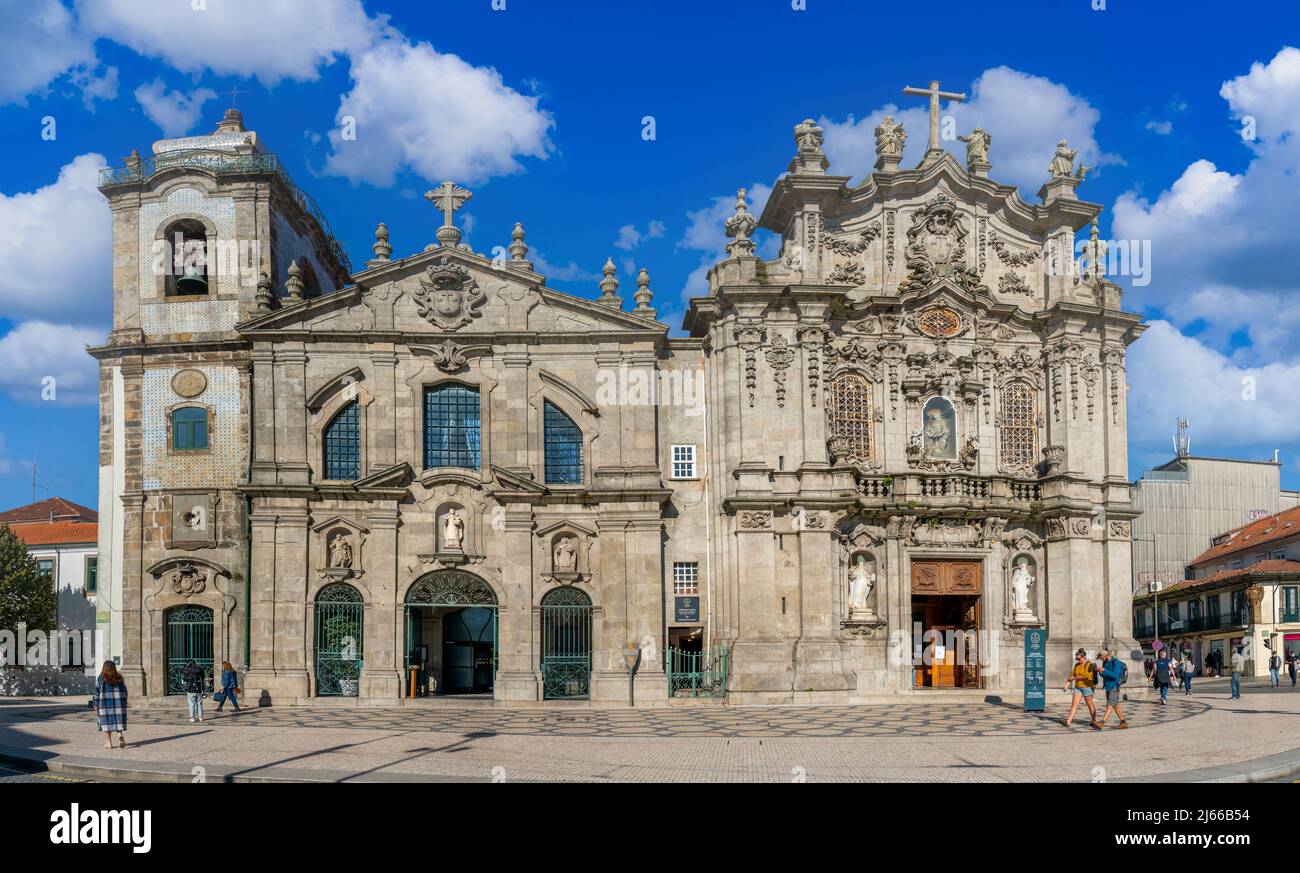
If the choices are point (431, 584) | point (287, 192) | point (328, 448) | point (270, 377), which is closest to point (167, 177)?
point (287, 192)

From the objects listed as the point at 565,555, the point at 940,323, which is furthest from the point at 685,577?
the point at 940,323

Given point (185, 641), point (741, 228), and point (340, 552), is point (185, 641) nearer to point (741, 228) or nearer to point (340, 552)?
point (340, 552)

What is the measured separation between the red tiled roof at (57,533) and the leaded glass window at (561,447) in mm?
42360

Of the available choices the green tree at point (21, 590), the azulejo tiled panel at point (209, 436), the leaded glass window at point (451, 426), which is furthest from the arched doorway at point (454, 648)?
the green tree at point (21, 590)

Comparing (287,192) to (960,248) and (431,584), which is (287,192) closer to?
(431,584)

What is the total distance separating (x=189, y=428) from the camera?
3822cm

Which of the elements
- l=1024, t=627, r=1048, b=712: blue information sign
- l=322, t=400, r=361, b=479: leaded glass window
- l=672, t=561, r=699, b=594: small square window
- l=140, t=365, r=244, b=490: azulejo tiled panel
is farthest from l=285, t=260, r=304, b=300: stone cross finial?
l=1024, t=627, r=1048, b=712: blue information sign

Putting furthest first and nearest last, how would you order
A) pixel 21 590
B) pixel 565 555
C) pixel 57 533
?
pixel 57 533
pixel 21 590
pixel 565 555

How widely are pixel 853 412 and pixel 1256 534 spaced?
37.4m

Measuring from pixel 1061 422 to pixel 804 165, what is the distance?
38.3 feet

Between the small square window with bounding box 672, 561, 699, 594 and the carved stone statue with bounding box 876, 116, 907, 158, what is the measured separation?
572 inches

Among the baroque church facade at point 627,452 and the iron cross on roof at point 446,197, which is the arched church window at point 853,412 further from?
the iron cross on roof at point 446,197

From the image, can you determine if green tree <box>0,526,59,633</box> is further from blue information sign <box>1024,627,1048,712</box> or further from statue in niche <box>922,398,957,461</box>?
blue information sign <box>1024,627,1048,712</box>

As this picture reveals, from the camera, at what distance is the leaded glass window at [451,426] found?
1495 inches
